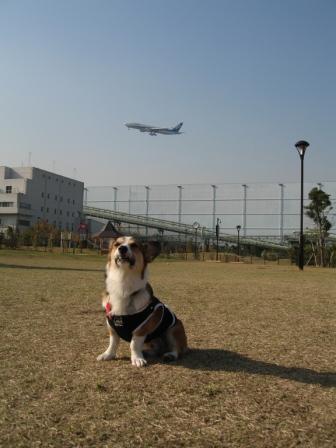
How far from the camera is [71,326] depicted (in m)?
5.17

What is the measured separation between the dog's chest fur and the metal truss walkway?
5456cm

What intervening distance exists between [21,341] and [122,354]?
999 mm

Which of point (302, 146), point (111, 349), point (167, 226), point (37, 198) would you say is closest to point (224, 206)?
point (167, 226)

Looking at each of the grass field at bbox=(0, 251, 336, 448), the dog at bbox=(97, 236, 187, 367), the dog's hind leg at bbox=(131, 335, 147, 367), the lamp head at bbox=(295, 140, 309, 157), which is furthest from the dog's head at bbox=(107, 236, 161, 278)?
the lamp head at bbox=(295, 140, 309, 157)

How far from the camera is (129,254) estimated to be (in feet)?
11.4

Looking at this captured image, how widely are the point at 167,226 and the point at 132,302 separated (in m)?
65.1

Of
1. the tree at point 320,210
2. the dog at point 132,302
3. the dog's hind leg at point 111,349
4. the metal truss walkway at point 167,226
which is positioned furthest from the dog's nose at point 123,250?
the metal truss walkway at point 167,226

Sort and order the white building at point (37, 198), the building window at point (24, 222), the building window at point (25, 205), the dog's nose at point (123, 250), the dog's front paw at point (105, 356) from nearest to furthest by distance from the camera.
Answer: the dog's nose at point (123, 250) < the dog's front paw at point (105, 356) < the white building at point (37, 198) < the building window at point (25, 205) < the building window at point (24, 222)

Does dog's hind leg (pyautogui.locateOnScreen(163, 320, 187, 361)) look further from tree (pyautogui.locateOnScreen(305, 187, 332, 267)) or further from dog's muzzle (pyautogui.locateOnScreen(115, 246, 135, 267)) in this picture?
tree (pyautogui.locateOnScreen(305, 187, 332, 267))

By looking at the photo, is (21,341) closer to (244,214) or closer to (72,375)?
(72,375)

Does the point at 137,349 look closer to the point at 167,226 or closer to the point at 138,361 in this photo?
the point at 138,361

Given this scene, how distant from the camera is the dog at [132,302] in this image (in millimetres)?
3512

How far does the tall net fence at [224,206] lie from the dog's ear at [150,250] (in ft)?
189

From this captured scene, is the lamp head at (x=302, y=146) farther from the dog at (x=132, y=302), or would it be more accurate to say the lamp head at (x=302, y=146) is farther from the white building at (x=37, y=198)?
the white building at (x=37, y=198)
